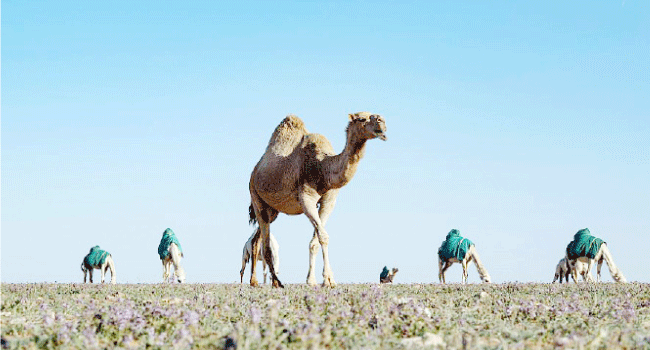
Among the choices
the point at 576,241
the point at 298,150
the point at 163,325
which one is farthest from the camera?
the point at 576,241

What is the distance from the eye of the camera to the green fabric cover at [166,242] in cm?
3131

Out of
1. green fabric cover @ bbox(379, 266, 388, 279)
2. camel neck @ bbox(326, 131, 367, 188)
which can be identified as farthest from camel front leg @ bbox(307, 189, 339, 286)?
green fabric cover @ bbox(379, 266, 388, 279)

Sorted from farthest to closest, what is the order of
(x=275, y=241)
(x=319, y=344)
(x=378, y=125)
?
(x=275, y=241) < (x=378, y=125) < (x=319, y=344)

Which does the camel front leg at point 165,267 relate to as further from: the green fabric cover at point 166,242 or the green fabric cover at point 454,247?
the green fabric cover at point 454,247

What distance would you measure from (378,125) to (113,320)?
730 centimetres

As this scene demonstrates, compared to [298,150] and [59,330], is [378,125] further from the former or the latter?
[59,330]

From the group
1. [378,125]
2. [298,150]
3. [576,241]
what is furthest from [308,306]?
[576,241]

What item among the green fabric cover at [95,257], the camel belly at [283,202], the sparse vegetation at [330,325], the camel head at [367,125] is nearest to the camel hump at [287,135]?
the camel belly at [283,202]

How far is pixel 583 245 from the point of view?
25578mm

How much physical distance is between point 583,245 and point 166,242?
16730 millimetres

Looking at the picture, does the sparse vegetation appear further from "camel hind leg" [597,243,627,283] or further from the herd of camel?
"camel hind leg" [597,243,627,283]

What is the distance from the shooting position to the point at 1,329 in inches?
275

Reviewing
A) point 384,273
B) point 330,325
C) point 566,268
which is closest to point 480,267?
point 566,268

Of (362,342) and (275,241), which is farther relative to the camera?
(275,241)
